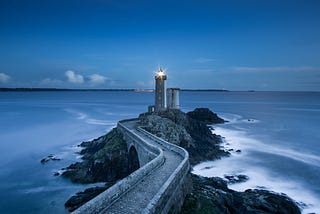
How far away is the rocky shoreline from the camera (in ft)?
47.9

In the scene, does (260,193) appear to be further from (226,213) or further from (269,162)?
(269,162)

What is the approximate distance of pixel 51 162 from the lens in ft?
91.7

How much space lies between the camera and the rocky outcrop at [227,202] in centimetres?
1333

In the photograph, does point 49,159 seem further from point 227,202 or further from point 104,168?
point 227,202

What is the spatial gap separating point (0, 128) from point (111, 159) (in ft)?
121

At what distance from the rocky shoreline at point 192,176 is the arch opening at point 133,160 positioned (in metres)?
0.30

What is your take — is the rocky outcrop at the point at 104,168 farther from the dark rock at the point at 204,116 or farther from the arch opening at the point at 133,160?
the dark rock at the point at 204,116

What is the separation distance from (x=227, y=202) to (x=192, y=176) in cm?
380

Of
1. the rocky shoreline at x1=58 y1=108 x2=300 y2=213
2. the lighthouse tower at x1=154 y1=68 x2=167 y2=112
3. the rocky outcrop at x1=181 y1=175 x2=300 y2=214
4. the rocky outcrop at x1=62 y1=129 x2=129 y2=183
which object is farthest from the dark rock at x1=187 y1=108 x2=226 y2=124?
the rocky outcrop at x1=181 y1=175 x2=300 y2=214

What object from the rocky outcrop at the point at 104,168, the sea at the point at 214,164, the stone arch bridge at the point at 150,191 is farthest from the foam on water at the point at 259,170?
the stone arch bridge at the point at 150,191

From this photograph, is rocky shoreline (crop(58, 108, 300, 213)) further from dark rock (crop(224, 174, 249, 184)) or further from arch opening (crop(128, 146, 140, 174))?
arch opening (crop(128, 146, 140, 174))

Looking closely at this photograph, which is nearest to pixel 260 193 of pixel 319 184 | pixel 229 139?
pixel 319 184

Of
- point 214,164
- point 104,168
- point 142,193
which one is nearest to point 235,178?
point 214,164

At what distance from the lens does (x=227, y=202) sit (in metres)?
14.8
